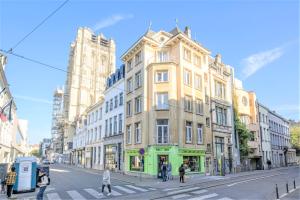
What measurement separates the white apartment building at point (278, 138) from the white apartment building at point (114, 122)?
3157cm

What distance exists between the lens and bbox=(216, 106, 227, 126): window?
3225 centimetres

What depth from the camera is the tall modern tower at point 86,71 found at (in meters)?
74.8

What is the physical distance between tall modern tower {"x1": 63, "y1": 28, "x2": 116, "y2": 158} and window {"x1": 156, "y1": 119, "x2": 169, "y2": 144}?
156 ft

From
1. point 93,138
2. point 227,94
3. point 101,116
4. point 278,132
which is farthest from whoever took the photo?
point 278,132

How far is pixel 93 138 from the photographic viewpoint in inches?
1683

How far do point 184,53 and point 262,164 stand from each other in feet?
84.4

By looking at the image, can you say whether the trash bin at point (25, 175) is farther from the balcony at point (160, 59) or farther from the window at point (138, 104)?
the balcony at point (160, 59)

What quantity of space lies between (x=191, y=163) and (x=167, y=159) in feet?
10.8

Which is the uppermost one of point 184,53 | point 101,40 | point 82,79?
point 101,40

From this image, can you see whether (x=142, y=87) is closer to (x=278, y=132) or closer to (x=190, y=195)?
(x=190, y=195)

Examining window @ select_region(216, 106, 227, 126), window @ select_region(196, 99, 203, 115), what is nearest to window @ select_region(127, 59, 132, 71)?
window @ select_region(196, 99, 203, 115)

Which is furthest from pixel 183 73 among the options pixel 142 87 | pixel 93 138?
pixel 93 138

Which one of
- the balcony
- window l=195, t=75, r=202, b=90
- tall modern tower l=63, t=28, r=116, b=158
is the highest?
tall modern tower l=63, t=28, r=116, b=158

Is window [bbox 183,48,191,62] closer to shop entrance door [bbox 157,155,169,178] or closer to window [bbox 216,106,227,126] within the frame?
window [bbox 216,106,227,126]
